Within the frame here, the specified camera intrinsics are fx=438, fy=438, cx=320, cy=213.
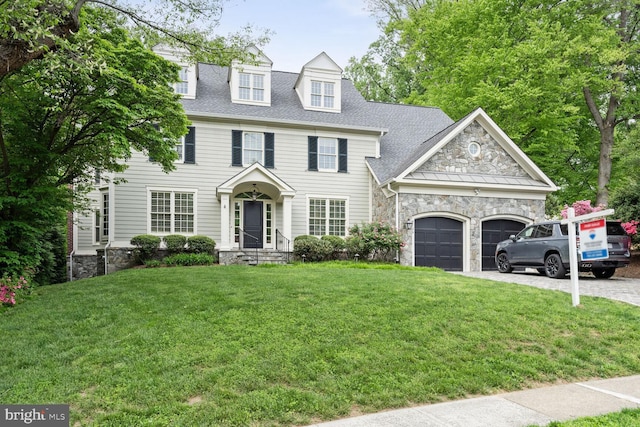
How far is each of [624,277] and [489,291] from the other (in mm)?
8496

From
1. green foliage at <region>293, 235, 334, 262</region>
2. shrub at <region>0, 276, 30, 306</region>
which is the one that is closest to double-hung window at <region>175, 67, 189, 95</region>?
green foliage at <region>293, 235, 334, 262</region>

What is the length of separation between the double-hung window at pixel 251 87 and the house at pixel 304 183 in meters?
0.04

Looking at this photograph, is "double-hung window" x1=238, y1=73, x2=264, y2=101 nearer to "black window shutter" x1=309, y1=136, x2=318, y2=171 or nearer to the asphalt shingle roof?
the asphalt shingle roof

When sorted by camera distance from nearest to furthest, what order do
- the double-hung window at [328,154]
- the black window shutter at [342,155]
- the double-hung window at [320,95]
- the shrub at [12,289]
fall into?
the shrub at [12,289] → the double-hung window at [328,154] → the black window shutter at [342,155] → the double-hung window at [320,95]

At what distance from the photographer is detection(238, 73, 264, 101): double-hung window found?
58.6ft

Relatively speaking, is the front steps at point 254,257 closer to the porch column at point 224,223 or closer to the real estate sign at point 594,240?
the porch column at point 224,223

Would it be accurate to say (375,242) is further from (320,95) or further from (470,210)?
(320,95)

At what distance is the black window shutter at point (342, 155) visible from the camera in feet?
59.6

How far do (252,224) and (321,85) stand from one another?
22.0ft

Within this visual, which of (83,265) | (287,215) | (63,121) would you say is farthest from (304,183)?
(63,121)

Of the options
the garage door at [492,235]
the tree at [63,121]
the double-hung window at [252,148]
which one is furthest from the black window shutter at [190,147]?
the garage door at [492,235]

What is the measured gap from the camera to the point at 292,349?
503 centimetres

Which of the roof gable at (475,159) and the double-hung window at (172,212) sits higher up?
the roof gable at (475,159)

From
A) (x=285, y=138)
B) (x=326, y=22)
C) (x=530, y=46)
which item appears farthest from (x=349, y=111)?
(x=530, y=46)
